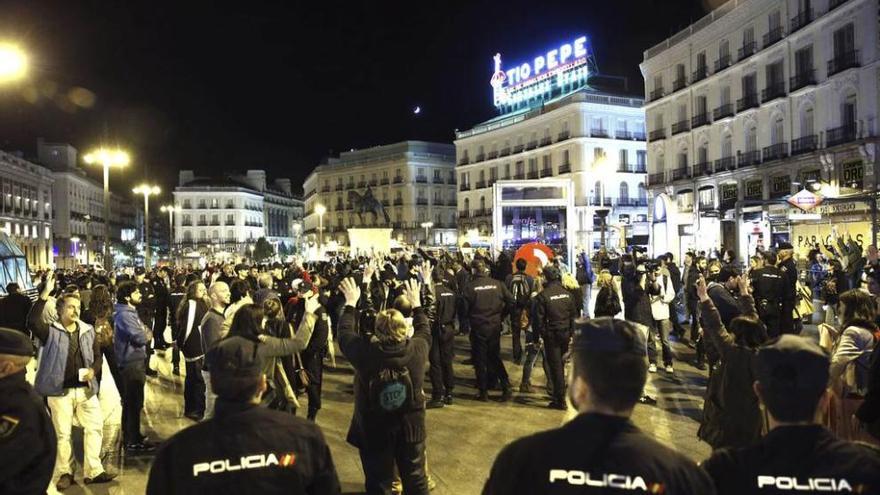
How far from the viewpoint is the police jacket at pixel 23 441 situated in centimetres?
309

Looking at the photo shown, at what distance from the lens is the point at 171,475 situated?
2.54 m

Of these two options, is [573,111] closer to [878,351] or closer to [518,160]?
[518,160]

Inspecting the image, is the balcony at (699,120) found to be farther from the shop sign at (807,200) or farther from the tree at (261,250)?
the tree at (261,250)

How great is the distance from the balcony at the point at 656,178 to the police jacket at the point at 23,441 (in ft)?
151

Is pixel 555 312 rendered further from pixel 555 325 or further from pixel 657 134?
pixel 657 134

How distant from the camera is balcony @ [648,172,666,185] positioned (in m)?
45.9

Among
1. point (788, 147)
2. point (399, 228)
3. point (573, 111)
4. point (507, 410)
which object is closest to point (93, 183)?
point (399, 228)

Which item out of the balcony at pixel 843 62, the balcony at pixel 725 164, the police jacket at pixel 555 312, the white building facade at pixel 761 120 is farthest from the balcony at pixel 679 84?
the police jacket at pixel 555 312

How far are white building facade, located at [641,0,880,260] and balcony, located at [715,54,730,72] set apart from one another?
0.07 meters

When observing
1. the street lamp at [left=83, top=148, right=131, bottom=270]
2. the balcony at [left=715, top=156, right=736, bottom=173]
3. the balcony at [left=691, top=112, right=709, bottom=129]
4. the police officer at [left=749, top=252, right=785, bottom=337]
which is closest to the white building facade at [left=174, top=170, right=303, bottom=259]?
the balcony at [left=691, top=112, right=709, bottom=129]

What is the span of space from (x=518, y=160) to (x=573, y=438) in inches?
2399

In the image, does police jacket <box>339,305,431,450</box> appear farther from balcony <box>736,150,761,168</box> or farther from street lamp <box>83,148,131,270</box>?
balcony <box>736,150,761,168</box>

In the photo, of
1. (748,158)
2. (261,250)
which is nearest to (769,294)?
(748,158)

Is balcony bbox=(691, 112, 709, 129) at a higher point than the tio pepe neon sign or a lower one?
lower
